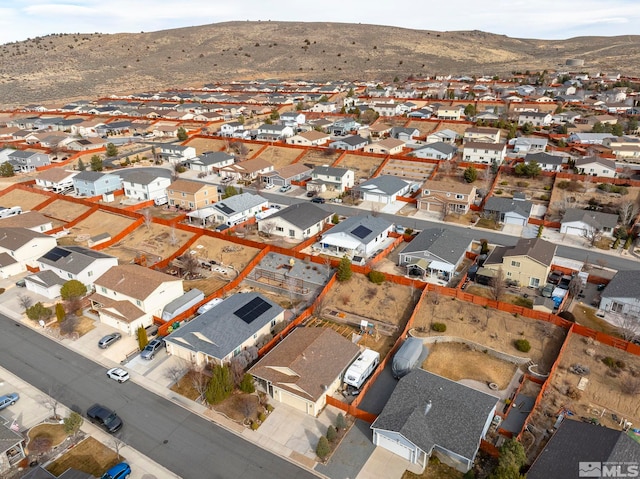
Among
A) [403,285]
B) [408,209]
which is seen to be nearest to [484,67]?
[408,209]

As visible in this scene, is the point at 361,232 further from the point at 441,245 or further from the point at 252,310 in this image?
the point at 252,310

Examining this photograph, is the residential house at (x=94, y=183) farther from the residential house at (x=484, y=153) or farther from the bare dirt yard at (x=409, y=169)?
the residential house at (x=484, y=153)

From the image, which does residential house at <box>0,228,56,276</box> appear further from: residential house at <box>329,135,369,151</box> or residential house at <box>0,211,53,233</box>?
residential house at <box>329,135,369,151</box>

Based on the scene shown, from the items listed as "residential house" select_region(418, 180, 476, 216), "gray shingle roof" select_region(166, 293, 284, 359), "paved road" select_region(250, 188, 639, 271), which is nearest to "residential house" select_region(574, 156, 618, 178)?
"residential house" select_region(418, 180, 476, 216)

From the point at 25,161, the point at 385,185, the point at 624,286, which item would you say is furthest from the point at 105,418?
the point at 25,161

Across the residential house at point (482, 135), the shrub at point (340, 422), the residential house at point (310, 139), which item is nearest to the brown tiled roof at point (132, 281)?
the shrub at point (340, 422)
